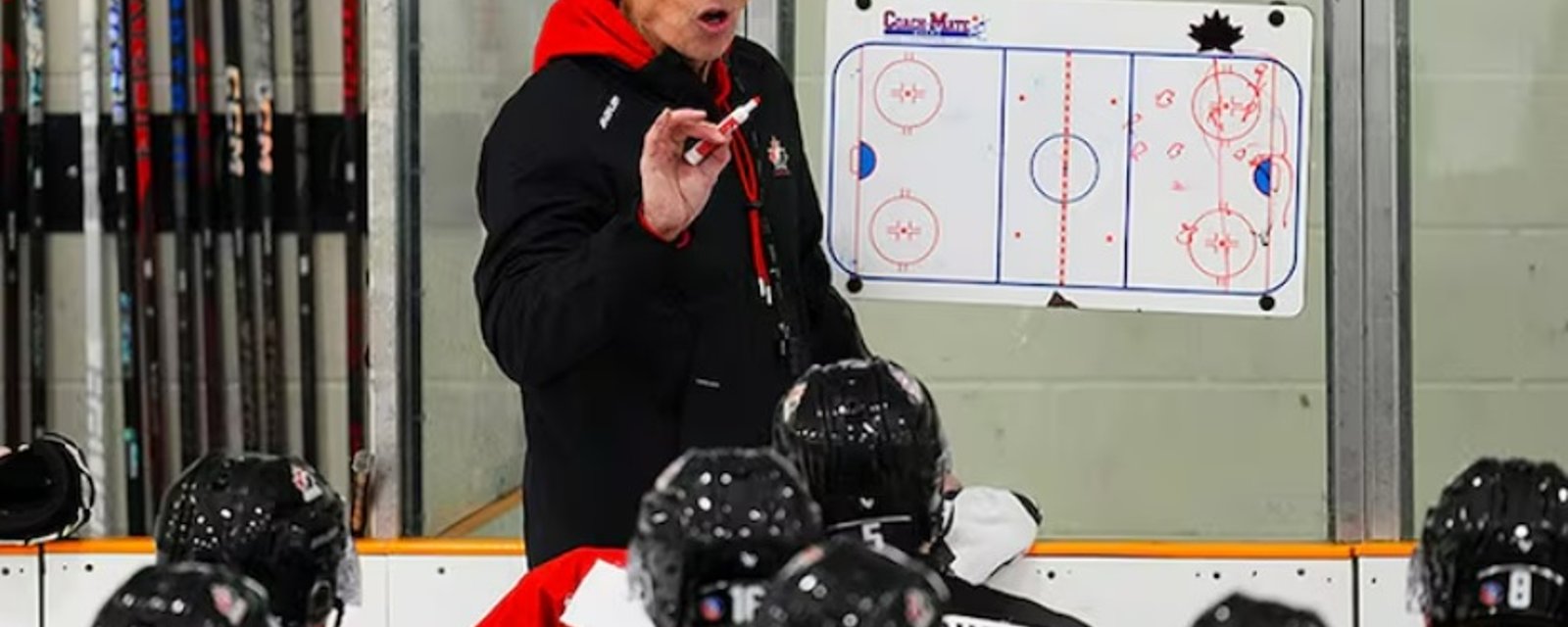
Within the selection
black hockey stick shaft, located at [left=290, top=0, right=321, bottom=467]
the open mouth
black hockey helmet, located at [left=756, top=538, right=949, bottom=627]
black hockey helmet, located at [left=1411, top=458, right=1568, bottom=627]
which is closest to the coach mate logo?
the open mouth

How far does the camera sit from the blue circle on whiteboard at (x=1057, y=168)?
9.28ft

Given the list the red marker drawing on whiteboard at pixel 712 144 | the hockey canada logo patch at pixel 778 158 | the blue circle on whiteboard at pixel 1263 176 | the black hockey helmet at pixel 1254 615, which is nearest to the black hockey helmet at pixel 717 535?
the black hockey helmet at pixel 1254 615

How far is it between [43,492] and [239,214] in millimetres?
1031

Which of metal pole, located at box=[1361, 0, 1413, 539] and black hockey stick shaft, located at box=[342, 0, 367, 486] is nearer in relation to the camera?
metal pole, located at box=[1361, 0, 1413, 539]

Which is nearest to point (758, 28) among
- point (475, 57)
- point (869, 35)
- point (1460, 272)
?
point (869, 35)

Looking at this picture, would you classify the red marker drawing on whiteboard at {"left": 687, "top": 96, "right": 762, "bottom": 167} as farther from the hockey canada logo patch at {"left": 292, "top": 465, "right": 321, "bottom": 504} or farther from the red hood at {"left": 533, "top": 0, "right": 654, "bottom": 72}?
the hockey canada logo patch at {"left": 292, "top": 465, "right": 321, "bottom": 504}

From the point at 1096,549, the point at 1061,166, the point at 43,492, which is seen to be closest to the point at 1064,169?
the point at 1061,166

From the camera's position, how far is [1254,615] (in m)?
0.93

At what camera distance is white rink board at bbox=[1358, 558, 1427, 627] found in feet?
8.79

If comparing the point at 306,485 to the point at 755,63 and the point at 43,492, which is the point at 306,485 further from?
the point at 43,492

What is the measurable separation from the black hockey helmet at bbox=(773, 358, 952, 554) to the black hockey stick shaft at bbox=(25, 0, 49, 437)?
2.46m

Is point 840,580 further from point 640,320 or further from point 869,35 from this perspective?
point 869,35

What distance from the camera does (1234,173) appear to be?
2826 millimetres

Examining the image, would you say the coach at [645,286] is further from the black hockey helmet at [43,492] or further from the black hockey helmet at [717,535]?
the black hockey helmet at [717,535]
